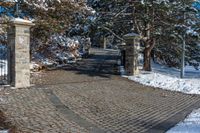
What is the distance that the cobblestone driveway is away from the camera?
820 cm

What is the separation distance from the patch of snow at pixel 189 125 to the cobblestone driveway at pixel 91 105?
258 millimetres

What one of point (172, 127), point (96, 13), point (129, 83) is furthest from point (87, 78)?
point (172, 127)

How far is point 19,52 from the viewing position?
40.8 ft

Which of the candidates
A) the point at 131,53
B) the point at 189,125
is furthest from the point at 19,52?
the point at 131,53

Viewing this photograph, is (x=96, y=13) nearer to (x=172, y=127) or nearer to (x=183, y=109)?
(x=183, y=109)

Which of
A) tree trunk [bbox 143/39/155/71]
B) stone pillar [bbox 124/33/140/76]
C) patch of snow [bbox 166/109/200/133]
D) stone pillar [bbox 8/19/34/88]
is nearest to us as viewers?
patch of snow [bbox 166/109/200/133]

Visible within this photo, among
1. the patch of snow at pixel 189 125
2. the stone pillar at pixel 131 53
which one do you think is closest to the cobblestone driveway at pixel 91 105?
the patch of snow at pixel 189 125

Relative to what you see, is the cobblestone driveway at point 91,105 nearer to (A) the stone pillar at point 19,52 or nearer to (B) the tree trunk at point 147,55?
(A) the stone pillar at point 19,52

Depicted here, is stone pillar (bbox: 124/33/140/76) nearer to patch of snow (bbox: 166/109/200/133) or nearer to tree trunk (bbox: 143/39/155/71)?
tree trunk (bbox: 143/39/155/71)

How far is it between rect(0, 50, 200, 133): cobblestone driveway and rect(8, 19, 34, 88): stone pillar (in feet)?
1.65

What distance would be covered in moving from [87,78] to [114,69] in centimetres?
368

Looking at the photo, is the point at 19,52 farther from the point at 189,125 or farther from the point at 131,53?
the point at 131,53

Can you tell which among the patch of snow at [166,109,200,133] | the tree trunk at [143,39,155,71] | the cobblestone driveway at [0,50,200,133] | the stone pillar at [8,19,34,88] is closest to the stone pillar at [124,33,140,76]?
the cobblestone driveway at [0,50,200,133]

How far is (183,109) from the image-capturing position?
36.7 feet
